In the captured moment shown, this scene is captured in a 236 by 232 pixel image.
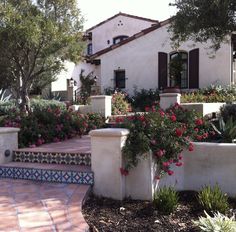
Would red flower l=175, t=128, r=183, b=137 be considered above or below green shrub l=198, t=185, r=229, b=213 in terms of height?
above

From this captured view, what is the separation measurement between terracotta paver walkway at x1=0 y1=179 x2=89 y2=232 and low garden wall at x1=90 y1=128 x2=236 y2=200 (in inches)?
16.1

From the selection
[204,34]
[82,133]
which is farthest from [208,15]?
[82,133]

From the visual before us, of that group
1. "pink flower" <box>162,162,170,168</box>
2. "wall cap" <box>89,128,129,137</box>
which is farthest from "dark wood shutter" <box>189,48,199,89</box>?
"wall cap" <box>89,128,129,137</box>

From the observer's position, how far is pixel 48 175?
6.30 metres

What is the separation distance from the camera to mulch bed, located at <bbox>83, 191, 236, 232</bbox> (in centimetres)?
461

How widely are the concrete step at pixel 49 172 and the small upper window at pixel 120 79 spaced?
1466 cm

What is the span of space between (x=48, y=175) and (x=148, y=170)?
5.70 feet

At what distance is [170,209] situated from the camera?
509cm

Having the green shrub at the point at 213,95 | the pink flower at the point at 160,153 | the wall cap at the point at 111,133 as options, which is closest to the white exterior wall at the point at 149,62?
the green shrub at the point at 213,95

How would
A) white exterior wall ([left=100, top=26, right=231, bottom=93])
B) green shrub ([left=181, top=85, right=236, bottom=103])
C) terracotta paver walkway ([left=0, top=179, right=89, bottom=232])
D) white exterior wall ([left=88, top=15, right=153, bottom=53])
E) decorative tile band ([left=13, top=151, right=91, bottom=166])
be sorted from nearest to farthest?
terracotta paver walkway ([left=0, top=179, right=89, bottom=232])
decorative tile band ([left=13, top=151, right=91, bottom=166])
green shrub ([left=181, top=85, right=236, bottom=103])
white exterior wall ([left=100, top=26, right=231, bottom=93])
white exterior wall ([left=88, top=15, right=153, bottom=53])

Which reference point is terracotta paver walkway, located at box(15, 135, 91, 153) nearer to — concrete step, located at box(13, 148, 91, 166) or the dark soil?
concrete step, located at box(13, 148, 91, 166)

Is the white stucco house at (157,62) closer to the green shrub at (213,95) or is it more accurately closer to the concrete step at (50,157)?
the green shrub at (213,95)

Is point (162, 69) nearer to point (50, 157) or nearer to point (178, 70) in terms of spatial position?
point (178, 70)

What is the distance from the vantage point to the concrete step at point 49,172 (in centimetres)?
599
